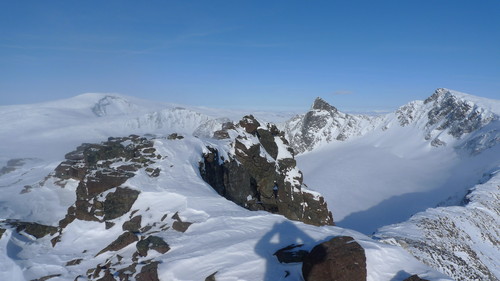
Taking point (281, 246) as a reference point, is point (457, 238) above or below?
below

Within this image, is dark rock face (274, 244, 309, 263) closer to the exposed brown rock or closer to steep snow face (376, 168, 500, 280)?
the exposed brown rock

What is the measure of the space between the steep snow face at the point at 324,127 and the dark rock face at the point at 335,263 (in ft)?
548

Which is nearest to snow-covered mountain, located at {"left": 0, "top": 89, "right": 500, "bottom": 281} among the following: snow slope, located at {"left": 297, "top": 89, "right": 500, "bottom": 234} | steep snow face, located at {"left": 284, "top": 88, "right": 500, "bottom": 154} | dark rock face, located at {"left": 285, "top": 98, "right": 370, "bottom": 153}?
snow slope, located at {"left": 297, "top": 89, "right": 500, "bottom": 234}

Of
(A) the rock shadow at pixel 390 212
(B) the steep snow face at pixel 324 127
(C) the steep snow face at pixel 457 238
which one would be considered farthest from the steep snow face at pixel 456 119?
(C) the steep snow face at pixel 457 238

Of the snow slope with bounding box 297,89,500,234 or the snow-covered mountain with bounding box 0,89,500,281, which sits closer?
the snow-covered mountain with bounding box 0,89,500,281

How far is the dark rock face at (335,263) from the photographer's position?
38.3 ft

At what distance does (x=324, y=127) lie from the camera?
7259 inches

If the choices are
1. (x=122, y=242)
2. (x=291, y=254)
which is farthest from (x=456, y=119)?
(x=122, y=242)

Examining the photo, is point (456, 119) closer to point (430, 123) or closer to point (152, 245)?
point (430, 123)

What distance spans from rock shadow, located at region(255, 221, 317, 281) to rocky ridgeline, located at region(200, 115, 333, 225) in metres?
14.5

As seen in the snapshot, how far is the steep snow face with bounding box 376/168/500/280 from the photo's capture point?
23878mm

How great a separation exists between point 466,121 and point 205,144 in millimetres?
151792

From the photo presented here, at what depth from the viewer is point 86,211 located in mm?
23078

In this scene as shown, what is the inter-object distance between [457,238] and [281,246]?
2888 cm
